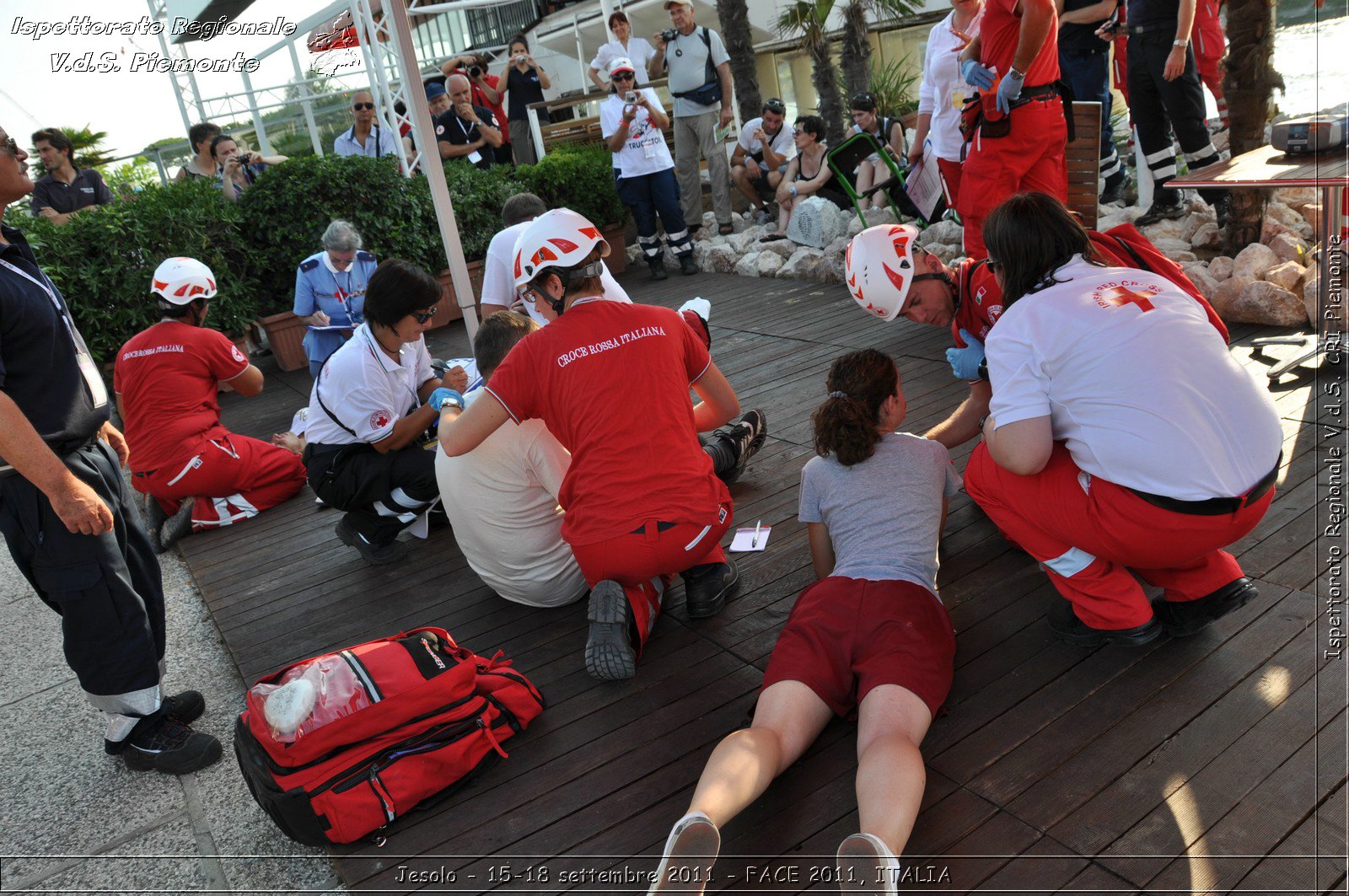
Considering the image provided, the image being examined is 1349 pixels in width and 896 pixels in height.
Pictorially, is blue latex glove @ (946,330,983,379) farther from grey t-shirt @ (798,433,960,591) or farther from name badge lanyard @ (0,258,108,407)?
name badge lanyard @ (0,258,108,407)

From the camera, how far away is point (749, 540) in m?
3.57

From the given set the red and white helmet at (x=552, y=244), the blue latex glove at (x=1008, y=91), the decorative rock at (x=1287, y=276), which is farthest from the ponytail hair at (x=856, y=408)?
the decorative rock at (x=1287, y=276)

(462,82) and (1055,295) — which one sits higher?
(462,82)

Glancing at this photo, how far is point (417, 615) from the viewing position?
140 inches

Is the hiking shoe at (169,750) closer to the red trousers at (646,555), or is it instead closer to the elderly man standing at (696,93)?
the red trousers at (646,555)

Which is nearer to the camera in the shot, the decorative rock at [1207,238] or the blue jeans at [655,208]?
the decorative rock at [1207,238]

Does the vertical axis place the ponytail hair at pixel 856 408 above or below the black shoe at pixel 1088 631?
above

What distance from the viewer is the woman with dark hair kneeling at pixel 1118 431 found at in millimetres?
2199

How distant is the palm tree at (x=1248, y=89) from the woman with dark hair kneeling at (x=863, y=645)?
10.9 ft

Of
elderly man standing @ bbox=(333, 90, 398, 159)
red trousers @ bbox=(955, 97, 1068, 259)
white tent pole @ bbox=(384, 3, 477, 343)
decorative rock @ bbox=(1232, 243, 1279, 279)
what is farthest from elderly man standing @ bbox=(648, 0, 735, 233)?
decorative rock @ bbox=(1232, 243, 1279, 279)

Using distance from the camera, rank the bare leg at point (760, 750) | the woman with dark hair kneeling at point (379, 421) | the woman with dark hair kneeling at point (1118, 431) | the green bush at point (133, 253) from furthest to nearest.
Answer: the green bush at point (133, 253)
the woman with dark hair kneeling at point (379, 421)
the woman with dark hair kneeling at point (1118, 431)
the bare leg at point (760, 750)

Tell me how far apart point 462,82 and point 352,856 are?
856 cm

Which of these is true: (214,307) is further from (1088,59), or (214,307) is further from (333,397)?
(1088,59)

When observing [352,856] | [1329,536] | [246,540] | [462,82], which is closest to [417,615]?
[352,856]
